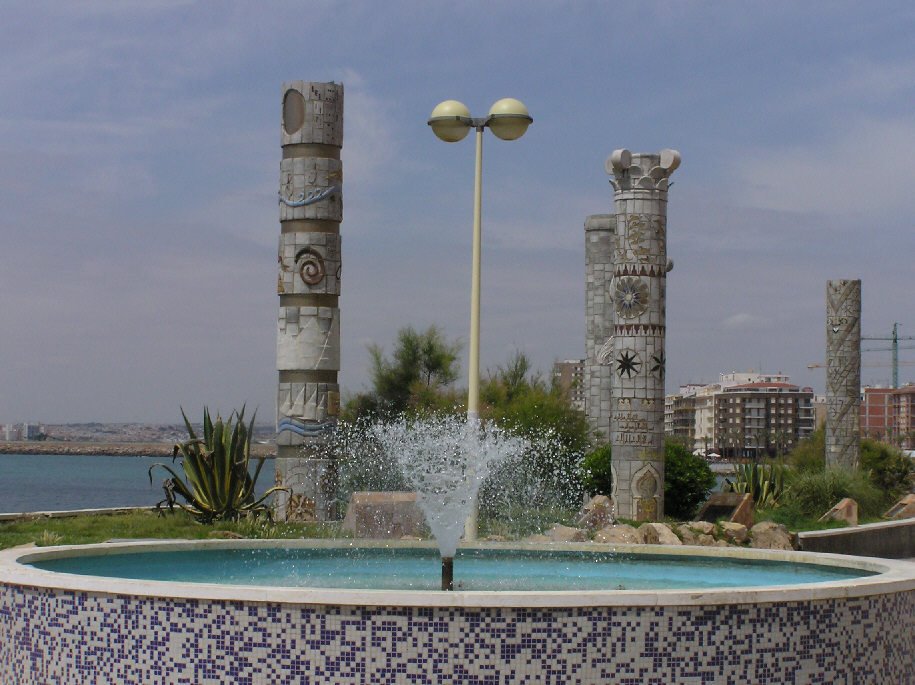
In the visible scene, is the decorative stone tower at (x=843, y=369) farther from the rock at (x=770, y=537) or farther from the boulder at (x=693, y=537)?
the boulder at (x=693, y=537)

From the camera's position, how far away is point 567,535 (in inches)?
650

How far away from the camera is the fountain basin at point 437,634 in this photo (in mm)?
7746

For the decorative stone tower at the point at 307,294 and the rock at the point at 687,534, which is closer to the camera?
the rock at the point at 687,534

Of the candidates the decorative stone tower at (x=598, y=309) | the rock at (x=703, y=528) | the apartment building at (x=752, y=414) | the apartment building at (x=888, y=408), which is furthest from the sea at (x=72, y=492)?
the apartment building at (x=888, y=408)

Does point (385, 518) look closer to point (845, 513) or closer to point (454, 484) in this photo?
point (454, 484)

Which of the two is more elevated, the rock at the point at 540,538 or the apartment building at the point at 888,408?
the apartment building at the point at 888,408

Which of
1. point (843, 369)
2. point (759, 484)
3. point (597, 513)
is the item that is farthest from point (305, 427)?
point (843, 369)

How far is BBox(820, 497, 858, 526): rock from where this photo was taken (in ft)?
76.8

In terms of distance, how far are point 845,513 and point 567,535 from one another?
345 inches

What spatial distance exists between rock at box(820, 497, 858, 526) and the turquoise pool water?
1173cm

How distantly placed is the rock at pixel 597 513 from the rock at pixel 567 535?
2.57 meters

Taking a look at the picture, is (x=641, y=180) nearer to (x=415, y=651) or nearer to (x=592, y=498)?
(x=592, y=498)

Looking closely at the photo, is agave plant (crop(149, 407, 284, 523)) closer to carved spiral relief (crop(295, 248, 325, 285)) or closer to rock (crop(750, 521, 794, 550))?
carved spiral relief (crop(295, 248, 325, 285))

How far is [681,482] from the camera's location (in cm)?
2369
